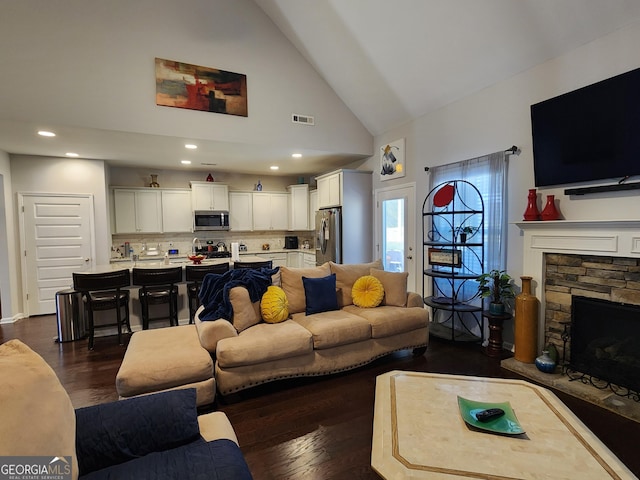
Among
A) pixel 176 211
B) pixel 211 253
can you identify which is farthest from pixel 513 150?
pixel 176 211

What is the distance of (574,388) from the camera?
263cm

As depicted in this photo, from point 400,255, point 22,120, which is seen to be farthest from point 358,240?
point 22,120

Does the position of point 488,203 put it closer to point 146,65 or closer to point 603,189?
point 603,189

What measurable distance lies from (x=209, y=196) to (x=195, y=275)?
2.80m

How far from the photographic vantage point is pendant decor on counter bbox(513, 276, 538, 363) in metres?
3.09

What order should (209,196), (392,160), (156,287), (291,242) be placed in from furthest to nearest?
(291,242) < (209,196) < (392,160) < (156,287)

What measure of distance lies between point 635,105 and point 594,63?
0.56m

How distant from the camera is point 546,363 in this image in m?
2.89

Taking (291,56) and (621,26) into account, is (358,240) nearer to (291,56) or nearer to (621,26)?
(291,56)

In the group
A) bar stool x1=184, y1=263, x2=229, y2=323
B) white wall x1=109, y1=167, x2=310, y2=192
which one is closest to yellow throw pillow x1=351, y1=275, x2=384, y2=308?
bar stool x1=184, y1=263, x2=229, y2=323

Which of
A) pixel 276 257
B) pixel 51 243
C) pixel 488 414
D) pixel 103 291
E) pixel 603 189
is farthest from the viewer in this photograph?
pixel 276 257

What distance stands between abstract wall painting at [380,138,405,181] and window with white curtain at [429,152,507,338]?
0.98 metres

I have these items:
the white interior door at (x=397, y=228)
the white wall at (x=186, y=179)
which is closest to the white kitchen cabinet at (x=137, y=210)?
the white wall at (x=186, y=179)

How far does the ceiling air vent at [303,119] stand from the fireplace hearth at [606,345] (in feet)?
13.2
